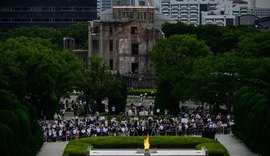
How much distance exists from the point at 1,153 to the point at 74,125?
25026mm

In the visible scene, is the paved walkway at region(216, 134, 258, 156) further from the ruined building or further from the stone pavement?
the ruined building

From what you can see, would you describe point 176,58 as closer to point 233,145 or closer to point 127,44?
point 233,145

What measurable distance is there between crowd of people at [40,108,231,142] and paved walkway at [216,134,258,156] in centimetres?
102

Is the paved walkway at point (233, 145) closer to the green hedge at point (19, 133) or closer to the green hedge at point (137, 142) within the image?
the green hedge at point (137, 142)

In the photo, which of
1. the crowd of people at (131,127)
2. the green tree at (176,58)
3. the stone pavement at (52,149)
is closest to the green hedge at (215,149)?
the stone pavement at (52,149)

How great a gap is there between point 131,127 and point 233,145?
29.2ft

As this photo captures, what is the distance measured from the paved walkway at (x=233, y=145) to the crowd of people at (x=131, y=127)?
1.02 m

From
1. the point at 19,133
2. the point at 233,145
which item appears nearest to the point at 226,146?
the point at 233,145

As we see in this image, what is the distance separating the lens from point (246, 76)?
307 feet

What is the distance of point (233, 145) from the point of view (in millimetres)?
74812

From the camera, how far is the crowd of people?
7906 centimetres

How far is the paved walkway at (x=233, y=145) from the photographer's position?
Result: 229 ft

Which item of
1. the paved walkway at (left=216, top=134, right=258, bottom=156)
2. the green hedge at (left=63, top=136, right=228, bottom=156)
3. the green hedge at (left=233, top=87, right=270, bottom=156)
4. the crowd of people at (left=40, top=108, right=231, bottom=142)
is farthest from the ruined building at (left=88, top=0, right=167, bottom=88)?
the green hedge at (left=63, top=136, right=228, bottom=156)

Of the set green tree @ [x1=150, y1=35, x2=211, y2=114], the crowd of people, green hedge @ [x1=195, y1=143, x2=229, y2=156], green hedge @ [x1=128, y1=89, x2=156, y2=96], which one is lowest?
green hedge @ [x1=195, y1=143, x2=229, y2=156]
